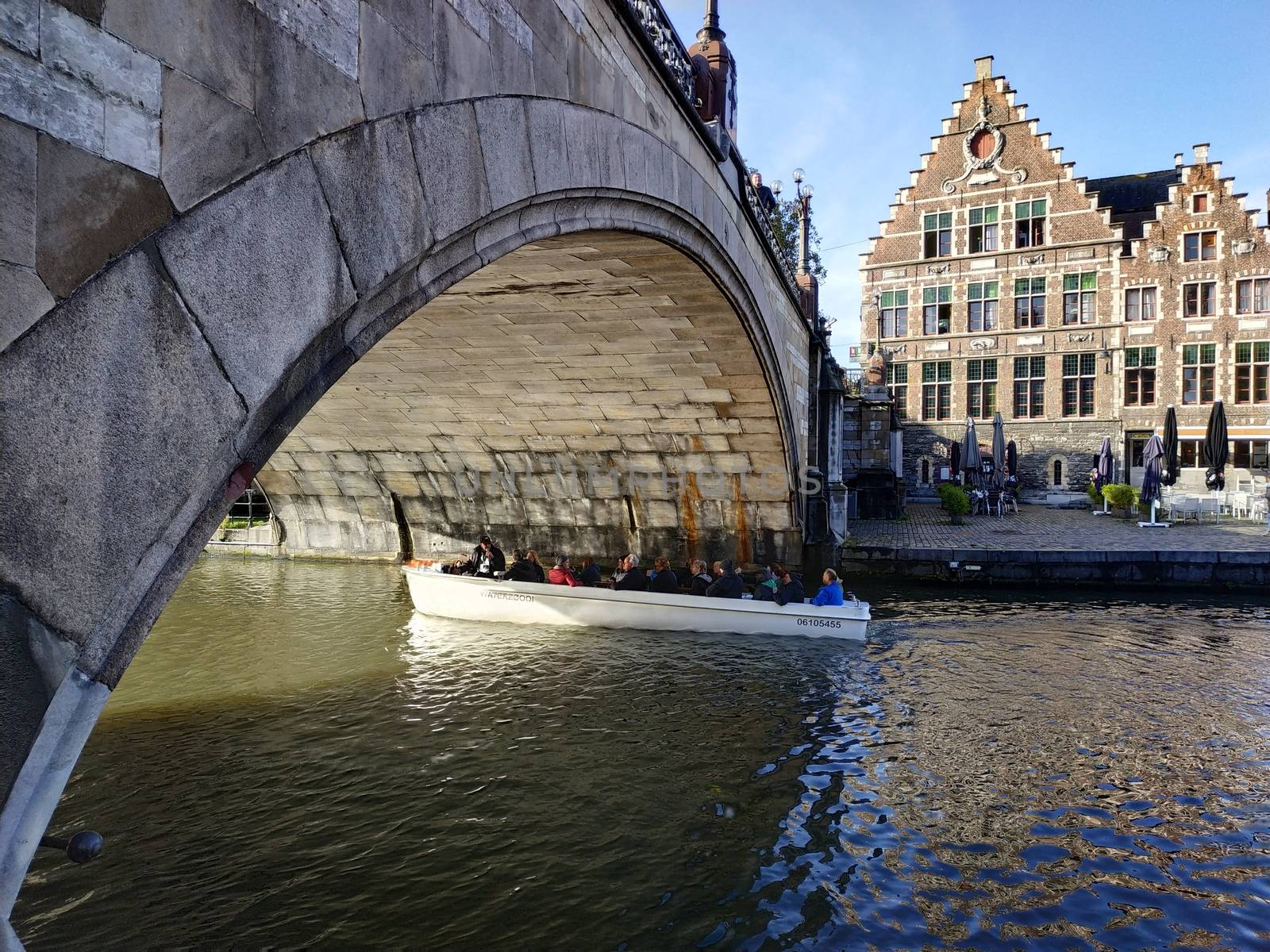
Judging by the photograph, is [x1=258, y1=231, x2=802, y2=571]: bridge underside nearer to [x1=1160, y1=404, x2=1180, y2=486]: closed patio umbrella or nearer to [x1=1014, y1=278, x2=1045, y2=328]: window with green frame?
[x1=1160, y1=404, x2=1180, y2=486]: closed patio umbrella

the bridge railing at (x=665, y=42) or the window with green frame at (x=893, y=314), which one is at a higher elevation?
the window with green frame at (x=893, y=314)

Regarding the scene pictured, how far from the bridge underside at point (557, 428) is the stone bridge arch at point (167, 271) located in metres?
4.02

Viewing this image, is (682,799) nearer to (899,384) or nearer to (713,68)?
(713,68)

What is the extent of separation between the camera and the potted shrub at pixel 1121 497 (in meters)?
20.8

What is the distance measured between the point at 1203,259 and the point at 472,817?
2892cm

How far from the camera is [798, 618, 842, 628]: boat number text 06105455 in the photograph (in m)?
10.8

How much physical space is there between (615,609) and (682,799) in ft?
19.1

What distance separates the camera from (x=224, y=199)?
227 cm

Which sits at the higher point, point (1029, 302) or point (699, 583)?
point (1029, 302)

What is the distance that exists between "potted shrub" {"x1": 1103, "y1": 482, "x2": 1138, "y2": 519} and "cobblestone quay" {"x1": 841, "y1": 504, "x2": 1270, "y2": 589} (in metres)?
2.41

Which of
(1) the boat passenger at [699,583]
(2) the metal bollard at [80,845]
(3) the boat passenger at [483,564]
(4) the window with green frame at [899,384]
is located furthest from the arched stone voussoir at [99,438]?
(4) the window with green frame at [899,384]

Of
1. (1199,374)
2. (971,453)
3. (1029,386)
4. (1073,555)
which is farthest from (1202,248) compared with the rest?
(1073,555)

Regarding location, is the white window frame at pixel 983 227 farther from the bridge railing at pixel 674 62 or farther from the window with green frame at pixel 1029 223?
the bridge railing at pixel 674 62

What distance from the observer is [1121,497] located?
2088cm
